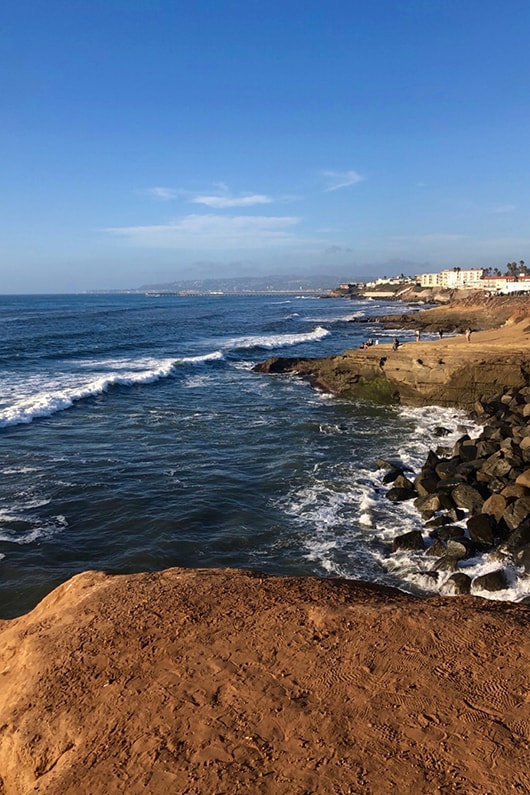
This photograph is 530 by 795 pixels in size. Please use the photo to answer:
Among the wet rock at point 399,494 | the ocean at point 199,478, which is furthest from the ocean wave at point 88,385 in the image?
the wet rock at point 399,494

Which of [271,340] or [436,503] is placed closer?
[436,503]

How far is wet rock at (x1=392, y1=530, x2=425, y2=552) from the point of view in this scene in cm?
1126

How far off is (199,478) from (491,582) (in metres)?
8.65

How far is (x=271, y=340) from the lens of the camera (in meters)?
53.7

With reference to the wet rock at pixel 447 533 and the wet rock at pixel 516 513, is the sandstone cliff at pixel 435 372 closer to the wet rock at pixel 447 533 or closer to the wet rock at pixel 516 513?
the wet rock at pixel 516 513

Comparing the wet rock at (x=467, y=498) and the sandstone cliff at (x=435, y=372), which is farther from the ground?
the sandstone cliff at (x=435, y=372)

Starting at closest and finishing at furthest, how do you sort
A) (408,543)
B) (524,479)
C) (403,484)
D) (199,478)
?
(408,543)
(524,479)
(403,484)
(199,478)

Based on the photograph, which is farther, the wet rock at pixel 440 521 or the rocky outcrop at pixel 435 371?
the rocky outcrop at pixel 435 371

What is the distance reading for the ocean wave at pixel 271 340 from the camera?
49.2 m

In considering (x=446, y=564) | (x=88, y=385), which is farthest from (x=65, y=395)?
(x=446, y=564)

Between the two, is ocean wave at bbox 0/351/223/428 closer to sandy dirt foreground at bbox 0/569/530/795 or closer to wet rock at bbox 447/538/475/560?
sandy dirt foreground at bbox 0/569/530/795

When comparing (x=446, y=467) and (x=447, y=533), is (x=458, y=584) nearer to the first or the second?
(x=447, y=533)

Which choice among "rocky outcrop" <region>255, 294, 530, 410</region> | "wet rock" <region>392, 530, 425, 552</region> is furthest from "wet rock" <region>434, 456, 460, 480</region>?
"rocky outcrop" <region>255, 294, 530, 410</region>

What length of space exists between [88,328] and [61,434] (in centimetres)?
5043
